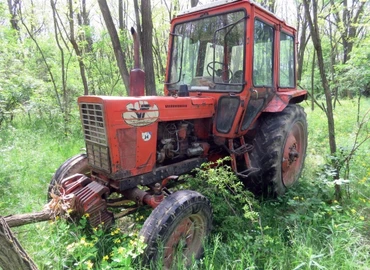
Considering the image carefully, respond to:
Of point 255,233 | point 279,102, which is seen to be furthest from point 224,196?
point 279,102

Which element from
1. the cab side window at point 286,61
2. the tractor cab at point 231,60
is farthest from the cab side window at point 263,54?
the cab side window at point 286,61

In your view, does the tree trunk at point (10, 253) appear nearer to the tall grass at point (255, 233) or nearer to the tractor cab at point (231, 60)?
the tall grass at point (255, 233)

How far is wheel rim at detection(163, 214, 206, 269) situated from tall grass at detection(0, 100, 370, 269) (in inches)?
4.6

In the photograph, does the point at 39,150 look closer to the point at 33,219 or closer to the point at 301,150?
the point at 33,219

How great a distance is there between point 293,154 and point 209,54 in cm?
174

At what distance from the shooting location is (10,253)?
1.43 meters

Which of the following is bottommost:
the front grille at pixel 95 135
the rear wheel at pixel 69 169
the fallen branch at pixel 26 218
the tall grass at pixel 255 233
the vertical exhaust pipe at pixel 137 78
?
the tall grass at pixel 255 233

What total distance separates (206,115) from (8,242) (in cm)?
226

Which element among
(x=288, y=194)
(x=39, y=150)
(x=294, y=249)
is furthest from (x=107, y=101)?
(x=39, y=150)

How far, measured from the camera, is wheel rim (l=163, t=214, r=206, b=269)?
2.25m

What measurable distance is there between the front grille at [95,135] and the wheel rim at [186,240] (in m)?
0.82

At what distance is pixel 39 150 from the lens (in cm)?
535

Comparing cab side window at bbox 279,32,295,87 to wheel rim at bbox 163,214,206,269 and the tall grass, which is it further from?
wheel rim at bbox 163,214,206,269

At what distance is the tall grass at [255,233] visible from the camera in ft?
7.06
